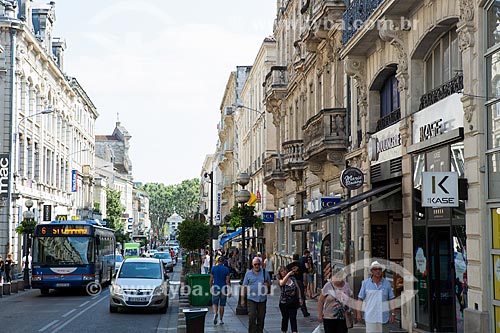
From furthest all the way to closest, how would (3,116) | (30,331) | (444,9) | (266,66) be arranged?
(266,66) → (3,116) → (30,331) → (444,9)

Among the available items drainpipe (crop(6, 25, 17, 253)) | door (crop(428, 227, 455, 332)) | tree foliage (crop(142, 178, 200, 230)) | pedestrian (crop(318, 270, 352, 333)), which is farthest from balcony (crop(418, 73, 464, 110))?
tree foliage (crop(142, 178, 200, 230))

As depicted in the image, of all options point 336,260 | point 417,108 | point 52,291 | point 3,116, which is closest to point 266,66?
point 3,116

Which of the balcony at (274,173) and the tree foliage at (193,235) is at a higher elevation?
the balcony at (274,173)

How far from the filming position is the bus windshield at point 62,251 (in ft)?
97.0

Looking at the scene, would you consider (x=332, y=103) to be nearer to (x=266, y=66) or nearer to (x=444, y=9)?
(x=444, y=9)

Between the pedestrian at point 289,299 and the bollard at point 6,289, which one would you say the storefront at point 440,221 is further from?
the bollard at point 6,289

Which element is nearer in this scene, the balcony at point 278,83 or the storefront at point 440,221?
the storefront at point 440,221

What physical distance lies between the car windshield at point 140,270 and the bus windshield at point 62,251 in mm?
6939

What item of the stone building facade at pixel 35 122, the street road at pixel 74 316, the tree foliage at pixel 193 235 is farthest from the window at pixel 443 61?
the tree foliage at pixel 193 235

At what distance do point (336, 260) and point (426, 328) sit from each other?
32.4ft

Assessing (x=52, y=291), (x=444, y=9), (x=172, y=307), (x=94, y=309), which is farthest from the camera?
(x=52, y=291)

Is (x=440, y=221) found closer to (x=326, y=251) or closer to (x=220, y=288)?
(x=220, y=288)

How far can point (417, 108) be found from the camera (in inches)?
640

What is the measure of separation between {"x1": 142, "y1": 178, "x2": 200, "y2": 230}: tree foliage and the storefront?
527 feet
